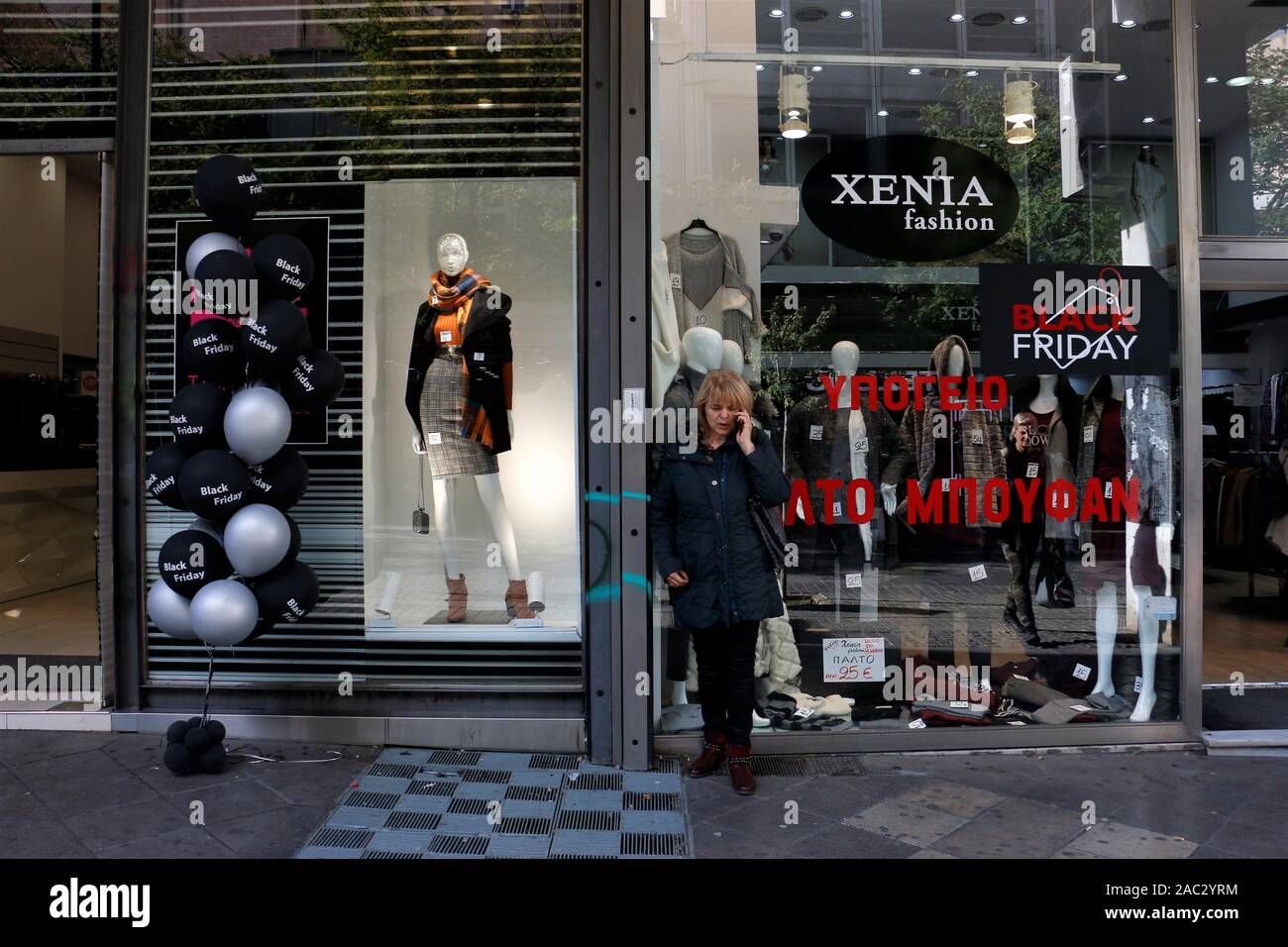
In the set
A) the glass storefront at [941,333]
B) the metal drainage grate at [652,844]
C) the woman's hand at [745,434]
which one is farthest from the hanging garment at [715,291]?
the metal drainage grate at [652,844]

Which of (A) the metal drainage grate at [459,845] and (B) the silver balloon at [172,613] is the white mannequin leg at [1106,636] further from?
(B) the silver balloon at [172,613]

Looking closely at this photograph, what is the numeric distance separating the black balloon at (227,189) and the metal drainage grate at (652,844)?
3.08m

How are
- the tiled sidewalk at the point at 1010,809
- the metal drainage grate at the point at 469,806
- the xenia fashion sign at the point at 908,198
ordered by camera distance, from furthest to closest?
the xenia fashion sign at the point at 908,198 → the metal drainage grate at the point at 469,806 → the tiled sidewalk at the point at 1010,809

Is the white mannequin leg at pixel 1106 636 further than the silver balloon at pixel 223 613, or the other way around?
the white mannequin leg at pixel 1106 636

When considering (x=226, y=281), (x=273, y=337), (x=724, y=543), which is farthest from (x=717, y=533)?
(x=226, y=281)

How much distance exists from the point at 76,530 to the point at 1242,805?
31.5 ft

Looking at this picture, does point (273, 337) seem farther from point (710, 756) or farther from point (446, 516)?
point (710, 756)

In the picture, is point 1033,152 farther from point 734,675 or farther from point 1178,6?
point 734,675

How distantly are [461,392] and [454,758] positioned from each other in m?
1.87

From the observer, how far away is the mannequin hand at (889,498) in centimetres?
457

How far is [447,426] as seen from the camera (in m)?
4.78

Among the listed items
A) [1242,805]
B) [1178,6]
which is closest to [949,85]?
[1178,6]

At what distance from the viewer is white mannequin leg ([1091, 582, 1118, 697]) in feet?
15.4

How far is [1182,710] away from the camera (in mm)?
4547
